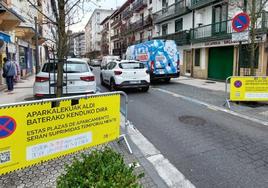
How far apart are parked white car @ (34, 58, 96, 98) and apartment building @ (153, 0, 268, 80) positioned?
9525 mm

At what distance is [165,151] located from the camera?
4.53 m

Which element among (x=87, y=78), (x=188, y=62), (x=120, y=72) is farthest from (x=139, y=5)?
(x=87, y=78)

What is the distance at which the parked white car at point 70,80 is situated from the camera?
24.3 feet

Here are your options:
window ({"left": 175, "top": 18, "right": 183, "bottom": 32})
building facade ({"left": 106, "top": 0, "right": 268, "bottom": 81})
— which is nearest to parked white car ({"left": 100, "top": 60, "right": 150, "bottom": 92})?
building facade ({"left": 106, "top": 0, "right": 268, "bottom": 81})

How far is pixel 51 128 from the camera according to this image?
338cm

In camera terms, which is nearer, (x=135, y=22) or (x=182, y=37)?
(x=182, y=37)

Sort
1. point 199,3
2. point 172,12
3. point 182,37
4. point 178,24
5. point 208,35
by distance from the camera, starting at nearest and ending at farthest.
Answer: point 208,35
point 199,3
point 182,37
point 178,24
point 172,12

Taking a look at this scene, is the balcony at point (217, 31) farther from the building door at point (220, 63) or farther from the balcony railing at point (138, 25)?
the balcony railing at point (138, 25)

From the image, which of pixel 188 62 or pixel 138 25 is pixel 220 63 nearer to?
pixel 188 62

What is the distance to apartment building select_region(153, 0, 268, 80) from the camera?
49.5 feet

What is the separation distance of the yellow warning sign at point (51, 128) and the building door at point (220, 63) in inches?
577

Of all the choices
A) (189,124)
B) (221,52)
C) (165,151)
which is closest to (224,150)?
(165,151)

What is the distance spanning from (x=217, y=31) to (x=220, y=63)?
248 cm

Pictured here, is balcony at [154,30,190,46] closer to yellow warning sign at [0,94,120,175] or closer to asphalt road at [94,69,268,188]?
asphalt road at [94,69,268,188]
